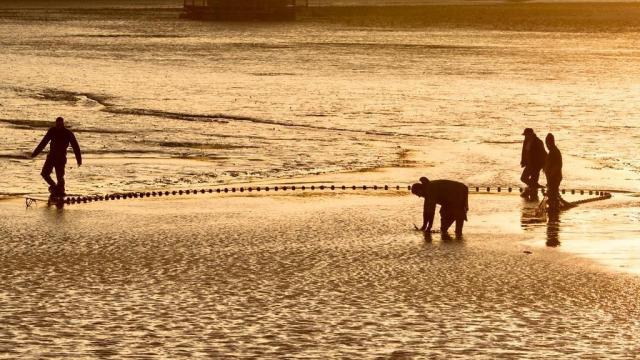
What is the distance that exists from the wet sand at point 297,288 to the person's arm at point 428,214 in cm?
24

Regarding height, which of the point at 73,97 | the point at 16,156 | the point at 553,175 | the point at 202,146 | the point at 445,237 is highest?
the point at 73,97

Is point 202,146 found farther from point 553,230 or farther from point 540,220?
point 553,230

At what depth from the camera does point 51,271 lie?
20391 millimetres

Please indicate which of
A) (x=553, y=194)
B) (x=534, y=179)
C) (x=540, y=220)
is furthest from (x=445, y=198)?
(x=534, y=179)

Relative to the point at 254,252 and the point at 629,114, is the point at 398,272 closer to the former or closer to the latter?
the point at 254,252

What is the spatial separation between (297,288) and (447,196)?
4075 millimetres

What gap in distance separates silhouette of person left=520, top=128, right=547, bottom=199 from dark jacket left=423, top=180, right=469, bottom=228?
576 centimetres

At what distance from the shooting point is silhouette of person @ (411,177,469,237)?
22.1m

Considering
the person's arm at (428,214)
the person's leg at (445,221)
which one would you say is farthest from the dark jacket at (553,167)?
the person's leg at (445,221)

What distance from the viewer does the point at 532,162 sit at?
28172 mm

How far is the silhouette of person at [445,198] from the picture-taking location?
72.5 feet

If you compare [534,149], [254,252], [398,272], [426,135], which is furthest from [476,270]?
[426,135]

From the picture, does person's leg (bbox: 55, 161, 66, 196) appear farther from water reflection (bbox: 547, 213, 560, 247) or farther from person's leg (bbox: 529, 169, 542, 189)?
water reflection (bbox: 547, 213, 560, 247)

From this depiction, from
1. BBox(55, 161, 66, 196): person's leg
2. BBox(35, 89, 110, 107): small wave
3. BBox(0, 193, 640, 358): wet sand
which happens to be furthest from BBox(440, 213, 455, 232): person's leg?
BBox(35, 89, 110, 107): small wave
